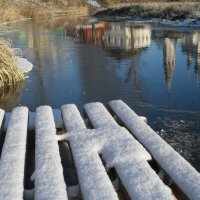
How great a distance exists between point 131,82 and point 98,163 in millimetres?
6889

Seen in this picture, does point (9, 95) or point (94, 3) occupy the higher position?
point (94, 3)

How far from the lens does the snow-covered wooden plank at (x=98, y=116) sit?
4.12 m

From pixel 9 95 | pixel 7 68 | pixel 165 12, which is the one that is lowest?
pixel 9 95

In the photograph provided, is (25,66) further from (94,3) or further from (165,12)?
(94,3)

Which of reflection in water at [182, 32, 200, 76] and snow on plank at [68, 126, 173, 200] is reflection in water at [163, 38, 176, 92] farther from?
snow on plank at [68, 126, 173, 200]

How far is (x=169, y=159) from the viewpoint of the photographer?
3.12m

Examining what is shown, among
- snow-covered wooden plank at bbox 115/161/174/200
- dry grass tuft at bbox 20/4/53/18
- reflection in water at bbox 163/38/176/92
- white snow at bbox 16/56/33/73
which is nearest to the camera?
snow-covered wooden plank at bbox 115/161/174/200

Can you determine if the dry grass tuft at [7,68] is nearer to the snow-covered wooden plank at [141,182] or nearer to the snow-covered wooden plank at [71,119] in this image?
the snow-covered wooden plank at [71,119]

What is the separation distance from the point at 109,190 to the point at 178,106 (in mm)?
4997

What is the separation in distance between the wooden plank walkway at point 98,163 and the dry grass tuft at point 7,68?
5.94 meters

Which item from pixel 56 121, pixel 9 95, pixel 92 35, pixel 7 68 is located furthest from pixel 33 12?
pixel 56 121

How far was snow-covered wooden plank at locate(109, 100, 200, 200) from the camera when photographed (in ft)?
8.89

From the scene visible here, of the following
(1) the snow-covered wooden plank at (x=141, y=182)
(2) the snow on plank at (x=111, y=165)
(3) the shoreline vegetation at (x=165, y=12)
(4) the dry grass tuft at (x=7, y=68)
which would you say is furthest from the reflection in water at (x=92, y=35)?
(1) the snow-covered wooden plank at (x=141, y=182)

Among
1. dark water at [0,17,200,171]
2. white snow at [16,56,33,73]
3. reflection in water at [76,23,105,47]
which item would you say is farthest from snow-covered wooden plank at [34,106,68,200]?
reflection in water at [76,23,105,47]
